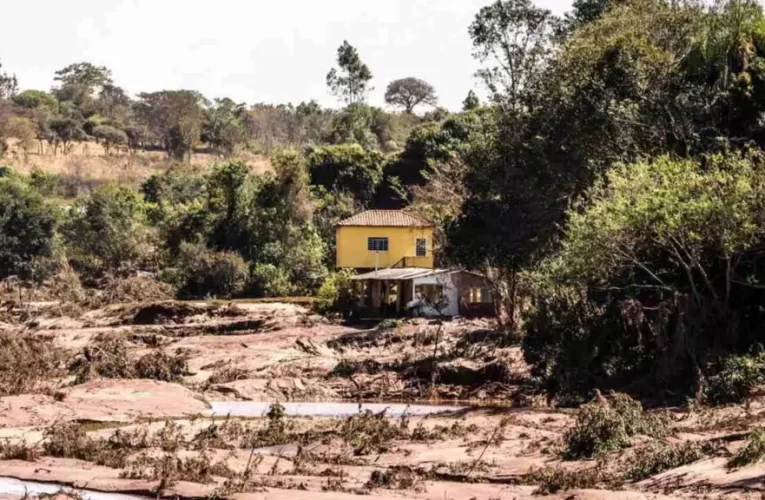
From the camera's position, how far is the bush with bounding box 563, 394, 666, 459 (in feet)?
80.7

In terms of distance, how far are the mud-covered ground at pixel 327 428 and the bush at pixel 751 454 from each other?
0.16 meters

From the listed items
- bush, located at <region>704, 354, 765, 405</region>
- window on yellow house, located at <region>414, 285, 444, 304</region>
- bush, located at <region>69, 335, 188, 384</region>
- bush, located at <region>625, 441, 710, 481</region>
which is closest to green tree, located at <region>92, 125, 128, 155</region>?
window on yellow house, located at <region>414, 285, 444, 304</region>

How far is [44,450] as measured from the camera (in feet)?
88.4

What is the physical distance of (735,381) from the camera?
32438mm

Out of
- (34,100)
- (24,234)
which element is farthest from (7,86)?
(24,234)

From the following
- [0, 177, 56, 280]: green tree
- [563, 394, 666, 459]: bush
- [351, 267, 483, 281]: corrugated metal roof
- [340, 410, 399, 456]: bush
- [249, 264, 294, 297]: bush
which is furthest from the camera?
[0, 177, 56, 280]: green tree

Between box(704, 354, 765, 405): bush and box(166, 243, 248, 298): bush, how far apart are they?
40.9 m

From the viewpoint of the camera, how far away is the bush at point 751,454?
67.1 feet

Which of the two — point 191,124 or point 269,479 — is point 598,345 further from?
point 191,124

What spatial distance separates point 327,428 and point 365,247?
4478cm

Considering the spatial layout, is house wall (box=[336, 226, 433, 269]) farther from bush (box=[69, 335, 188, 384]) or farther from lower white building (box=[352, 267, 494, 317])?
bush (box=[69, 335, 188, 384])

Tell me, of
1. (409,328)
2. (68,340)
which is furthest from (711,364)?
(68,340)

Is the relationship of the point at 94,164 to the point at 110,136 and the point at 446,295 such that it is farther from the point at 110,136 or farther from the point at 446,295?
the point at 446,295

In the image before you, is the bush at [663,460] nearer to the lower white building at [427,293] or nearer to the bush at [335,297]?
the lower white building at [427,293]
